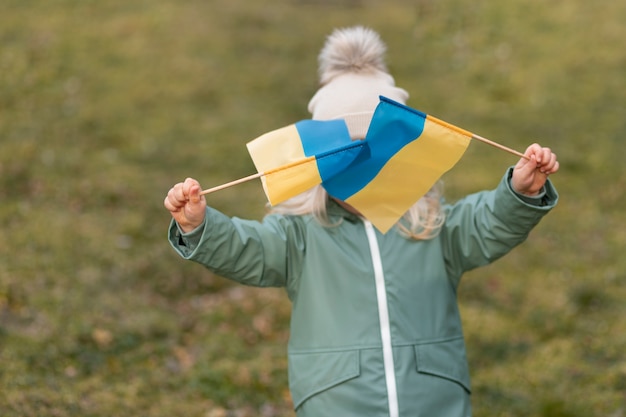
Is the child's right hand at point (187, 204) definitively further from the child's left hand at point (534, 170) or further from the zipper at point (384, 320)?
the child's left hand at point (534, 170)

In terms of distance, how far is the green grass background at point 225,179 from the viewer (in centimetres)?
450

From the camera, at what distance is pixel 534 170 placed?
2627 millimetres

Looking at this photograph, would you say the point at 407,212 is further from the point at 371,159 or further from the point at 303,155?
the point at 303,155

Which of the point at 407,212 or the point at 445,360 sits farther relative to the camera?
the point at 407,212

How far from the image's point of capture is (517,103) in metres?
8.30

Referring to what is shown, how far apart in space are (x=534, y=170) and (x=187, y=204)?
3.51 ft

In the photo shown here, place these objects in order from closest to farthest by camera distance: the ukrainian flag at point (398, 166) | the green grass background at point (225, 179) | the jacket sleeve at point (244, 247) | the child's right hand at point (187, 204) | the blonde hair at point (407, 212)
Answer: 1. the child's right hand at point (187, 204)
2. the jacket sleeve at point (244, 247)
3. the ukrainian flag at point (398, 166)
4. the blonde hair at point (407, 212)
5. the green grass background at point (225, 179)

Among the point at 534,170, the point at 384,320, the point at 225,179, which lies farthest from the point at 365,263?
the point at 225,179

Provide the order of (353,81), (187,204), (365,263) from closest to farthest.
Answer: (187,204), (365,263), (353,81)

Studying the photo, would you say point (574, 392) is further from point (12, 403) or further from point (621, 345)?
point (12, 403)

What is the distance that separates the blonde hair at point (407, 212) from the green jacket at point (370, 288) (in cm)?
3

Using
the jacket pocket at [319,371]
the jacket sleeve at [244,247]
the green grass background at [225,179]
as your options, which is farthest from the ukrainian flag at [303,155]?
the green grass background at [225,179]

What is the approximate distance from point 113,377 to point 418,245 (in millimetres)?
2233

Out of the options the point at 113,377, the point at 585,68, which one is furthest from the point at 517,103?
the point at 113,377
